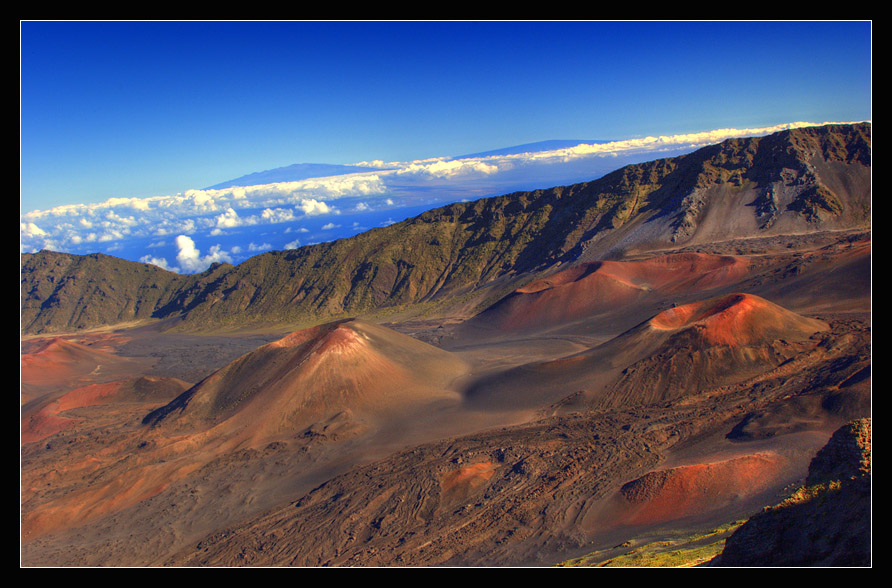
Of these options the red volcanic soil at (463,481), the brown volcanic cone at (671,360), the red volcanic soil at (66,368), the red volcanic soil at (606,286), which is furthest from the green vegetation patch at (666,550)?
the red volcanic soil at (66,368)

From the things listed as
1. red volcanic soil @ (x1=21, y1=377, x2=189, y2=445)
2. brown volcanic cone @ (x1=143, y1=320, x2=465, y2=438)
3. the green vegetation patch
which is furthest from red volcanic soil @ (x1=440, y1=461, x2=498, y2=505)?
red volcanic soil @ (x1=21, y1=377, x2=189, y2=445)

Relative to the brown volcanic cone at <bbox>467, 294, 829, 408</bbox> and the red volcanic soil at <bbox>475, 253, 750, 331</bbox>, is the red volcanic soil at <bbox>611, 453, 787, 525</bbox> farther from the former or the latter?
the red volcanic soil at <bbox>475, 253, 750, 331</bbox>

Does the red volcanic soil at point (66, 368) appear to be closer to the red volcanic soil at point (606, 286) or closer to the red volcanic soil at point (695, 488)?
the red volcanic soil at point (606, 286)

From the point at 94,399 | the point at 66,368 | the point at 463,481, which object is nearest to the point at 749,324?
the point at 463,481

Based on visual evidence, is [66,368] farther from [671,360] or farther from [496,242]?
[671,360]
